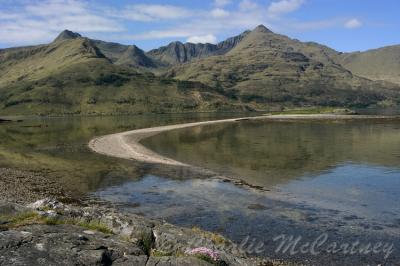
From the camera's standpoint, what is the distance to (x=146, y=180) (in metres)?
62.0

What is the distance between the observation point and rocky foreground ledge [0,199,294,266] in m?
14.8

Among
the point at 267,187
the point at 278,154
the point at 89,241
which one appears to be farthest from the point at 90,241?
the point at 278,154

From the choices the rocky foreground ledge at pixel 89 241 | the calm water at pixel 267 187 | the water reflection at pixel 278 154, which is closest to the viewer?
the rocky foreground ledge at pixel 89 241

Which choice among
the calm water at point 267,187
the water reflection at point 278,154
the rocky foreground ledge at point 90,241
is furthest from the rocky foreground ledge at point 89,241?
the water reflection at point 278,154

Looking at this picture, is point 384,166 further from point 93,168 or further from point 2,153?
point 2,153

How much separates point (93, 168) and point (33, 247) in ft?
193

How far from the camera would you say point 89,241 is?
16.5 meters

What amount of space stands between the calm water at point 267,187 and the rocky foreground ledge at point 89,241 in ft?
45.0

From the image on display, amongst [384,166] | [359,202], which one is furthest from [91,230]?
[384,166]

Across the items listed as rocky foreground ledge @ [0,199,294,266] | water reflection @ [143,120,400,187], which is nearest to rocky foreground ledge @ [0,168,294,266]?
rocky foreground ledge @ [0,199,294,266]

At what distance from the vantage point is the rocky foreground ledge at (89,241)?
1479 cm

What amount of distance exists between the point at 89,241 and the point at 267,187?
4172cm

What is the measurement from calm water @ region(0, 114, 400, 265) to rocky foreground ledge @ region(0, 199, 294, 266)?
13.7m

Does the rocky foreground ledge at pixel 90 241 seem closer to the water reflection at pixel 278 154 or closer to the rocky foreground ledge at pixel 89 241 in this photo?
the rocky foreground ledge at pixel 89 241
